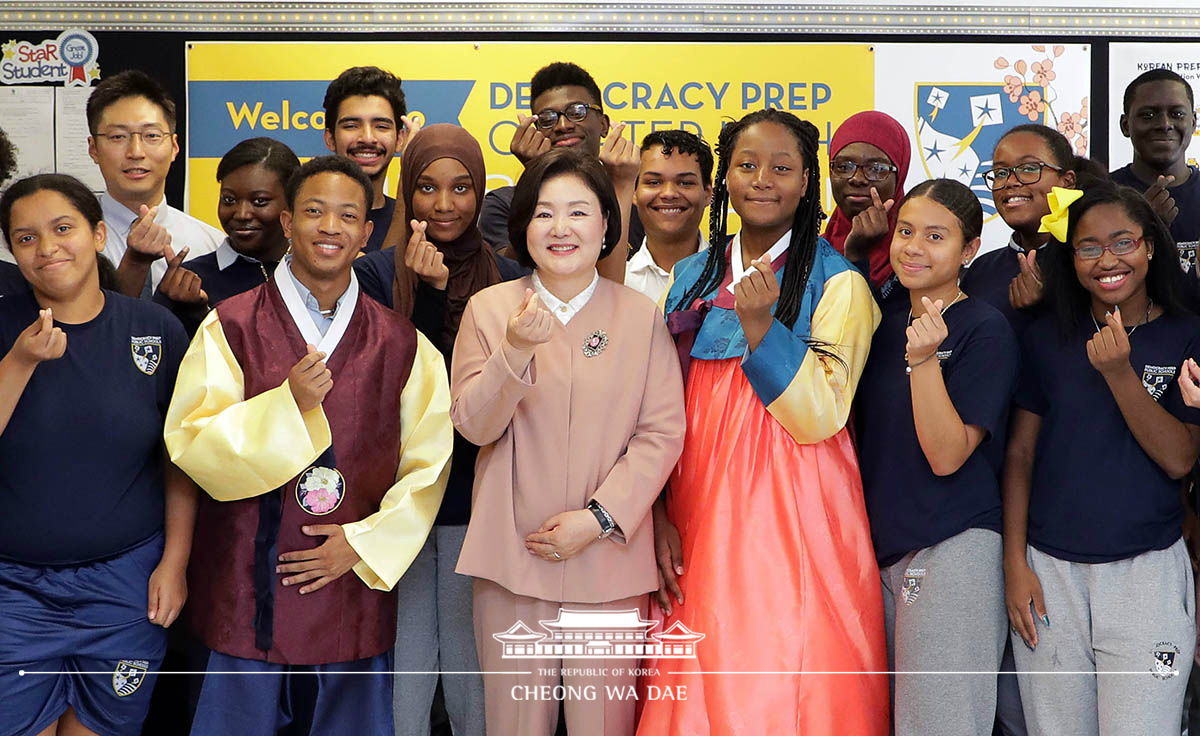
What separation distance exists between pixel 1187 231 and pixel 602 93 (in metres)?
2.15

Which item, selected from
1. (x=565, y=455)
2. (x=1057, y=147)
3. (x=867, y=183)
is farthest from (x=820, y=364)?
(x=1057, y=147)

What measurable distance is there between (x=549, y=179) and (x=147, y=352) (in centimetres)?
106

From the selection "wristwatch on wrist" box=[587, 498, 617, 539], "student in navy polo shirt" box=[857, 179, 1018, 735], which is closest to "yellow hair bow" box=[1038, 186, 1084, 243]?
"student in navy polo shirt" box=[857, 179, 1018, 735]

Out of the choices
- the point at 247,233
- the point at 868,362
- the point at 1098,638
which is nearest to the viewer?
the point at 1098,638

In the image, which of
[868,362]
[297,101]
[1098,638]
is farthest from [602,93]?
[1098,638]

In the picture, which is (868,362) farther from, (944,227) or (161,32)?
(161,32)

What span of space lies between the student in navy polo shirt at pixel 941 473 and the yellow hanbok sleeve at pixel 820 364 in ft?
0.40

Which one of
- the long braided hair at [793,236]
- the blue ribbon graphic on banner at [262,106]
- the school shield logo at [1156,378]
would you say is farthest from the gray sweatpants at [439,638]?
the blue ribbon graphic on banner at [262,106]

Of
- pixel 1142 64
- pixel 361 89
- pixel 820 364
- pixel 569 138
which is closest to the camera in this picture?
pixel 820 364

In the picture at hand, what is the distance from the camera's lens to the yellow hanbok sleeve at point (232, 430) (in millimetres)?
2602

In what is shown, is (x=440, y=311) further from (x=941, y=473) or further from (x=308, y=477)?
(x=941, y=473)

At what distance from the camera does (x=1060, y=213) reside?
280 centimetres

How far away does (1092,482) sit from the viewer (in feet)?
8.90

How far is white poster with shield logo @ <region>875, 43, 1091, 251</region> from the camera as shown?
4.46m
